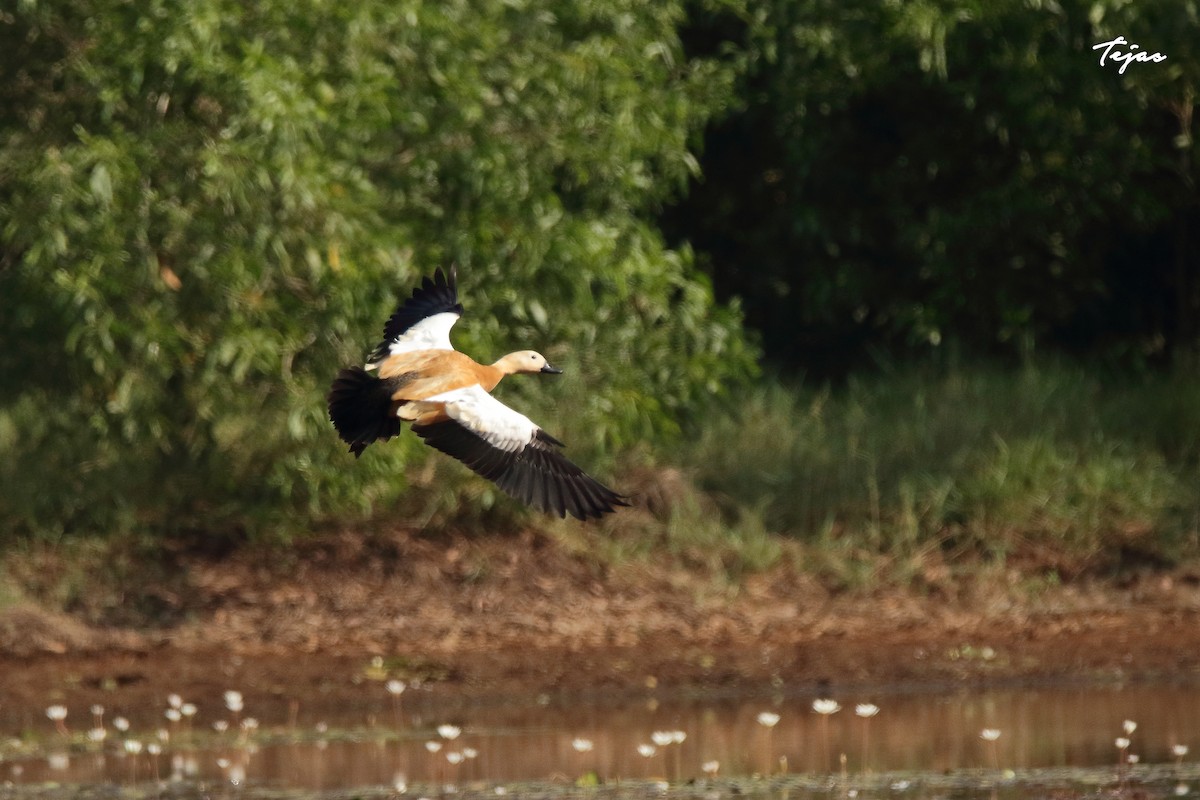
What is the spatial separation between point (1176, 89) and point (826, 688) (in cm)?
386

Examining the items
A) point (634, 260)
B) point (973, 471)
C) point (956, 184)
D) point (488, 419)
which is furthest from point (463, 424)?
point (956, 184)

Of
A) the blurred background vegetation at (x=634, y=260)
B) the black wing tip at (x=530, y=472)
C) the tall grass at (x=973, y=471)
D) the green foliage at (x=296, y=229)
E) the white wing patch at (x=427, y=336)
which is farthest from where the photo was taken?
the tall grass at (x=973, y=471)

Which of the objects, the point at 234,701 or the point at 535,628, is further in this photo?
the point at 535,628

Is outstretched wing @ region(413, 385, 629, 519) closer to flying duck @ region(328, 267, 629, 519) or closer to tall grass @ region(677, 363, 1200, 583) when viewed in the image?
flying duck @ region(328, 267, 629, 519)

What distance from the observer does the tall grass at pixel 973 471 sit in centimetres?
1117

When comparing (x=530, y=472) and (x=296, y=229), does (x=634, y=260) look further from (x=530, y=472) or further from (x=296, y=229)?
(x=530, y=472)

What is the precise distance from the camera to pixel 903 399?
12.3 meters

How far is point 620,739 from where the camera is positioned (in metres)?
8.98

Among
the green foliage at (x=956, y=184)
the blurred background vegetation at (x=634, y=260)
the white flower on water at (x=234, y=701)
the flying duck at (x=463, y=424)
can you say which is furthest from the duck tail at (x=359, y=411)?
the green foliage at (x=956, y=184)

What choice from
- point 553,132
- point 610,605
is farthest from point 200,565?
point 553,132

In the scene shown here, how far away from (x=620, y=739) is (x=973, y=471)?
3.26m

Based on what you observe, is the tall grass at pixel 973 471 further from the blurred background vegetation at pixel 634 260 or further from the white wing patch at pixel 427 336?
the white wing patch at pixel 427 336

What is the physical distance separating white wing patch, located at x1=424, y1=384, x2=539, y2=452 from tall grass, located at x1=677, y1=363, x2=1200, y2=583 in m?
3.92

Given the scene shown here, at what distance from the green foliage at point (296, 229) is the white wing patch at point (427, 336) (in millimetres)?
1561
